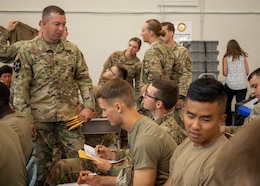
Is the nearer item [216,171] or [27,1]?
[216,171]

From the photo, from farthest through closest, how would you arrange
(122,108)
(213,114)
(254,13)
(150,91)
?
(254,13) → (150,91) → (122,108) → (213,114)

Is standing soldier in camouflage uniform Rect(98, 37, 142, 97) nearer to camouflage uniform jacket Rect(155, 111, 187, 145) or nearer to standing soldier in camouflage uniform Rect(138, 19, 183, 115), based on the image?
standing soldier in camouflage uniform Rect(138, 19, 183, 115)

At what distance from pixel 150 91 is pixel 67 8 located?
4.99m

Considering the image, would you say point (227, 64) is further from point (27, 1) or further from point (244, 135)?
point (244, 135)

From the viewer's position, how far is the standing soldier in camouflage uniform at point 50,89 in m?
2.91

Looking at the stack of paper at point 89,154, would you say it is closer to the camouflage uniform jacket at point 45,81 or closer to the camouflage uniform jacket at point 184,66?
the camouflage uniform jacket at point 45,81

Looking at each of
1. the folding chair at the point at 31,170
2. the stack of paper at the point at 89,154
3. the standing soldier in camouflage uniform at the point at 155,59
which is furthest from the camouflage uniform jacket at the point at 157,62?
the folding chair at the point at 31,170

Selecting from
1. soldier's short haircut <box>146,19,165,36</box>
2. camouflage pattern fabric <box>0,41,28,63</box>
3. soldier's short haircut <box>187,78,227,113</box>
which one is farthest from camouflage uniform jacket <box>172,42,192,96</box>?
soldier's short haircut <box>187,78,227,113</box>

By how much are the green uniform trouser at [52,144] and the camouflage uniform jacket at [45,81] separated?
0.28 feet

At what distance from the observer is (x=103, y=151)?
8.05 feet

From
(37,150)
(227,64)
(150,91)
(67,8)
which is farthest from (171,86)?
(67,8)

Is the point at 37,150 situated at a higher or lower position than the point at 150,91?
lower

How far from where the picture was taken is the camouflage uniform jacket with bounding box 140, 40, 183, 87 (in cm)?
384

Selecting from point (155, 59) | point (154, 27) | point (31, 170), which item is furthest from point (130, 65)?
point (31, 170)
